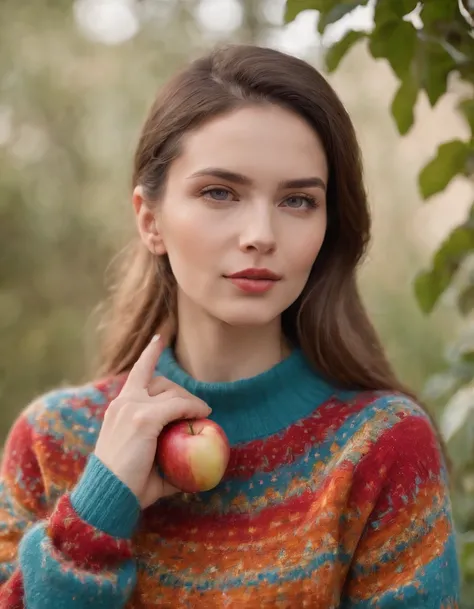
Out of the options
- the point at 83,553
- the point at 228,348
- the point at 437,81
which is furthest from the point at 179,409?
the point at 437,81

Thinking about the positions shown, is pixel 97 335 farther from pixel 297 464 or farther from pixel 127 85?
pixel 127 85

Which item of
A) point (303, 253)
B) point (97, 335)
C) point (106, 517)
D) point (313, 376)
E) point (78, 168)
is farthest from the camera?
point (78, 168)

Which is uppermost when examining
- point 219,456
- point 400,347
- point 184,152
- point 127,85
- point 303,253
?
point 127,85

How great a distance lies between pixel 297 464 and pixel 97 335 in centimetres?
79

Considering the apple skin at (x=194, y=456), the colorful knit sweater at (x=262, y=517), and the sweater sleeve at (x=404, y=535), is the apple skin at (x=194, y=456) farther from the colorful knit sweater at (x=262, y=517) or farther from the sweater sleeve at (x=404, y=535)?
the sweater sleeve at (x=404, y=535)

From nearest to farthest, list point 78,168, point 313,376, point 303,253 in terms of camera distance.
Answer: point 303,253 < point 313,376 < point 78,168

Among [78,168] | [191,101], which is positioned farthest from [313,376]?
[78,168]

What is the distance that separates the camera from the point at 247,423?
175 cm

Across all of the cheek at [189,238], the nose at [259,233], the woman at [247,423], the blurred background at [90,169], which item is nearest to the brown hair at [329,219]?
the woman at [247,423]

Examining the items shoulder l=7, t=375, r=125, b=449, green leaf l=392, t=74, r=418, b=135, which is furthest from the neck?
green leaf l=392, t=74, r=418, b=135

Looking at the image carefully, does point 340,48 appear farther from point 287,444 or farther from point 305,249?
point 287,444

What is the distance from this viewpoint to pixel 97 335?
90.0 inches

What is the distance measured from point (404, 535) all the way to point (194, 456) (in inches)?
15.4

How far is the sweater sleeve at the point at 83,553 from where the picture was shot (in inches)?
58.9
